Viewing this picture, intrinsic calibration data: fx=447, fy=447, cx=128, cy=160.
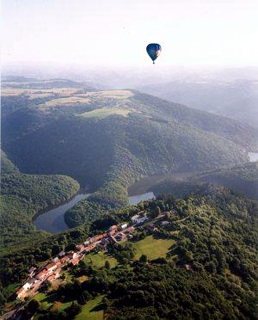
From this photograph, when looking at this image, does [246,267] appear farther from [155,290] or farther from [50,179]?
[50,179]

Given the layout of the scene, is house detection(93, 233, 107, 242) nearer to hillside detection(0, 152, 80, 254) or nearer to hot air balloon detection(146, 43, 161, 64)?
hot air balloon detection(146, 43, 161, 64)

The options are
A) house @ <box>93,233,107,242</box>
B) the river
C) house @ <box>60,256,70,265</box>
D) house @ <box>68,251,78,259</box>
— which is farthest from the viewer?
A: the river

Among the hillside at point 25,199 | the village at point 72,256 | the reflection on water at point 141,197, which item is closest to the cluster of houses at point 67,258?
the village at point 72,256

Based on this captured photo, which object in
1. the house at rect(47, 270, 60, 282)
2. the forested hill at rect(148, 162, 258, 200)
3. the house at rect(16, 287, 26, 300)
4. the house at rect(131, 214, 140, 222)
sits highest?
the house at rect(47, 270, 60, 282)

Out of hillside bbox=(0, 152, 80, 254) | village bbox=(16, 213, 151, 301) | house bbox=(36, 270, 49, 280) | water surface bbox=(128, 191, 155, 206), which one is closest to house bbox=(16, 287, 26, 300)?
village bbox=(16, 213, 151, 301)

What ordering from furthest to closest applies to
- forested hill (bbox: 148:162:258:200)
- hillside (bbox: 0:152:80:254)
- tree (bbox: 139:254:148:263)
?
1. forested hill (bbox: 148:162:258:200)
2. hillside (bbox: 0:152:80:254)
3. tree (bbox: 139:254:148:263)
